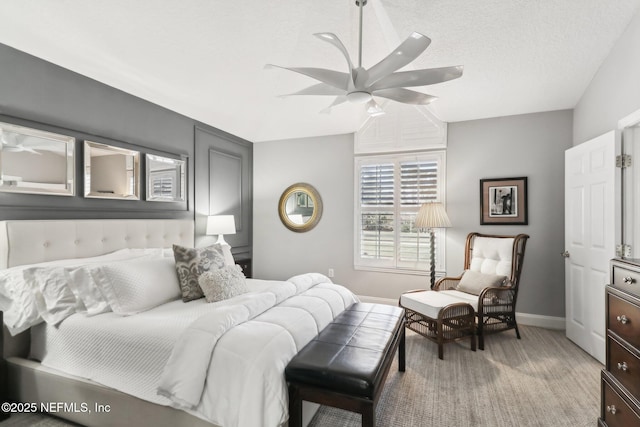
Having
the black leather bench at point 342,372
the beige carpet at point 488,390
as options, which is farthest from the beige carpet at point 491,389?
the black leather bench at point 342,372

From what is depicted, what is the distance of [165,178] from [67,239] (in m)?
1.26

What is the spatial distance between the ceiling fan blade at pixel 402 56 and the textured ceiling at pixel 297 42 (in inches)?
43.2

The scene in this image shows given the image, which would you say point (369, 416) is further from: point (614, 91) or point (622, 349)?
point (614, 91)

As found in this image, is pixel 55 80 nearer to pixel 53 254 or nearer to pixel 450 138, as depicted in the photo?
pixel 53 254

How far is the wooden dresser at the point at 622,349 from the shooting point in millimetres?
1576

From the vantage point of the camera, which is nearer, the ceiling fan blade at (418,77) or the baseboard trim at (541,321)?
the ceiling fan blade at (418,77)

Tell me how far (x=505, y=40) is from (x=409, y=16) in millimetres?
921

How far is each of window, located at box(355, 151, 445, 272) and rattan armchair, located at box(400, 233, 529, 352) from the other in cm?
55

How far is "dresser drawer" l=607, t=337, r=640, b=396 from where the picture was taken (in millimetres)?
1569

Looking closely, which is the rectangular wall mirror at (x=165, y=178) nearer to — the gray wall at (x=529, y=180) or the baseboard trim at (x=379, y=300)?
the baseboard trim at (x=379, y=300)

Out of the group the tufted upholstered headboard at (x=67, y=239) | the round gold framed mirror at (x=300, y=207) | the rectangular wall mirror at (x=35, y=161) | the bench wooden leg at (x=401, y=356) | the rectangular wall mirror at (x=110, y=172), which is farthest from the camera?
the round gold framed mirror at (x=300, y=207)

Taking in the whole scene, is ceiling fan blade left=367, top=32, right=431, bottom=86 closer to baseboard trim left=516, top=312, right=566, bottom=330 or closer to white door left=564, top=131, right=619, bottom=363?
white door left=564, top=131, right=619, bottom=363

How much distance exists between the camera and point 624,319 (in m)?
1.67

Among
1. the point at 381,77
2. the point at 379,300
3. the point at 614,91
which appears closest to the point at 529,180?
the point at 614,91
